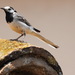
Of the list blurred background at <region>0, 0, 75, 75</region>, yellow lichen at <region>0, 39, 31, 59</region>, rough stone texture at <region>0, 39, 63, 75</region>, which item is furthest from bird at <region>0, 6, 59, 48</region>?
blurred background at <region>0, 0, 75, 75</region>

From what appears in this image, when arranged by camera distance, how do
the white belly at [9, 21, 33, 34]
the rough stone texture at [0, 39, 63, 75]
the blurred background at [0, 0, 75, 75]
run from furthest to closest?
the blurred background at [0, 0, 75, 75], the white belly at [9, 21, 33, 34], the rough stone texture at [0, 39, 63, 75]

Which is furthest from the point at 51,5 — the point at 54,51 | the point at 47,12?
the point at 54,51

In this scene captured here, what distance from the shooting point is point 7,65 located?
102 inches

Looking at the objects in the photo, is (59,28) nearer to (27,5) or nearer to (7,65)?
(27,5)

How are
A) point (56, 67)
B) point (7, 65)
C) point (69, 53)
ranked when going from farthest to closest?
point (69, 53), point (56, 67), point (7, 65)

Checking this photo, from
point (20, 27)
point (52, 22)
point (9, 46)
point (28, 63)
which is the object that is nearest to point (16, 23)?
point (20, 27)

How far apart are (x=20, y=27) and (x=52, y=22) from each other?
2278mm

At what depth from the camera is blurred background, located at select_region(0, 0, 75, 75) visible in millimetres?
5719

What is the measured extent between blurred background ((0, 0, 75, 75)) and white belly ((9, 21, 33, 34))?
203 centimetres

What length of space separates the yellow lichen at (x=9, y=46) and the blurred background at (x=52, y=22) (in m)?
2.83

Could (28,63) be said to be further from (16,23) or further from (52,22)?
(52,22)

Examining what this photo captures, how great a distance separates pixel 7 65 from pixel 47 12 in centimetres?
323

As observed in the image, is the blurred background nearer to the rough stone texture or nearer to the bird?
the bird

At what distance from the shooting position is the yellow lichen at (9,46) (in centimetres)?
264
